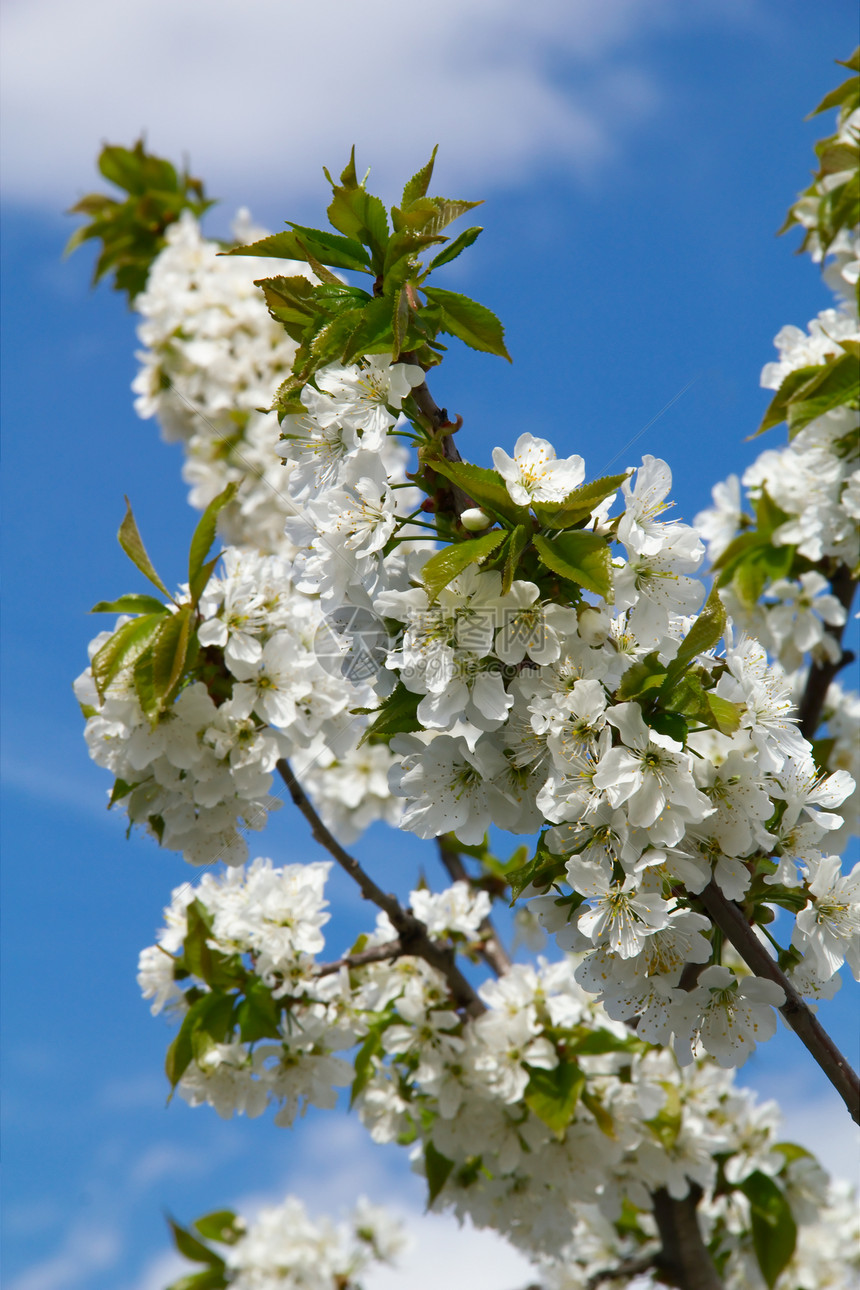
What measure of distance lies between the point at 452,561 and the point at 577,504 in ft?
0.79

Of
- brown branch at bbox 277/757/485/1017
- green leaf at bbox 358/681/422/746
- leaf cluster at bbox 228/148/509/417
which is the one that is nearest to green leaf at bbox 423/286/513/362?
leaf cluster at bbox 228/148/509/417

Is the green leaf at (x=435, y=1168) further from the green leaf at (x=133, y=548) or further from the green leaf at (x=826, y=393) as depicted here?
the green leaf at (x=826, y=393)

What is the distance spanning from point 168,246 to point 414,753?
5592 mm

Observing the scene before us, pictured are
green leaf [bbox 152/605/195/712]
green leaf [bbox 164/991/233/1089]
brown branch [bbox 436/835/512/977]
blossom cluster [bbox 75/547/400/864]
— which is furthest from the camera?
brown branch [bbox 436/835/512/977]

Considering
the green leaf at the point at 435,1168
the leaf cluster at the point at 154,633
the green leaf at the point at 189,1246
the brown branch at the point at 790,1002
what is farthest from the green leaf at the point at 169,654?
the green leaf at the point at 189,1246

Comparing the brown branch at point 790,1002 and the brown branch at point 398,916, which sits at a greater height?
the brown branch at point 398,916

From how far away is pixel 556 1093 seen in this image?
3107 millimetres

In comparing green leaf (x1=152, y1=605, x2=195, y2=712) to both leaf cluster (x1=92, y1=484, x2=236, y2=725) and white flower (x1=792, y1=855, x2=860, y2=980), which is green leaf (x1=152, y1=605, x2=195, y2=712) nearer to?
leaf cluster (x1=92, y1=484, x2=236, y2=725)

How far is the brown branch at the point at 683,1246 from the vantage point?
4156 mm

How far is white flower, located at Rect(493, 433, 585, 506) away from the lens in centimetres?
185

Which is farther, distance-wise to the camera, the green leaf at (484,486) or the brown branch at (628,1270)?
the brown branch at (628,1270)

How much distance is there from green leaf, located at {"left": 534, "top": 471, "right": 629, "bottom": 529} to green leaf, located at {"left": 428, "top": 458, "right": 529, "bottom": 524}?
0.04 m

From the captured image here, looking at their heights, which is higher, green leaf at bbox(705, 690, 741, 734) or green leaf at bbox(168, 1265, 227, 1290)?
green leaf at bbox(168, 1265, 227, 1290)

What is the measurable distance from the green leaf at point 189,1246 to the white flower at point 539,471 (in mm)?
3626
